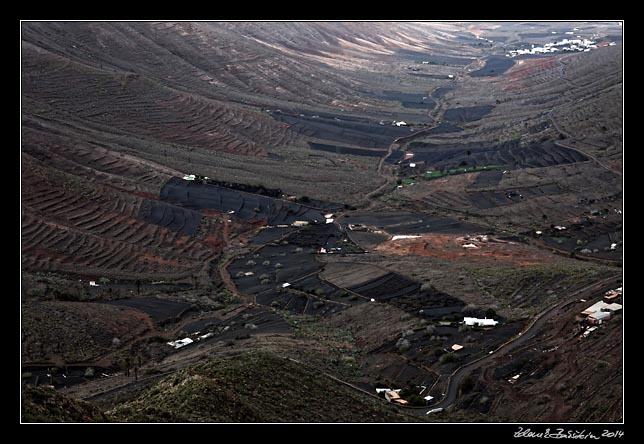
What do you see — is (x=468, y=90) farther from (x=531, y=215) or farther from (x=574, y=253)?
(x=574, y=253)

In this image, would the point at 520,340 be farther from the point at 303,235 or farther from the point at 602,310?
the point at 303,235

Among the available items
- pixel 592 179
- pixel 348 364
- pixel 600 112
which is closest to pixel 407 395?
pixel 348 364

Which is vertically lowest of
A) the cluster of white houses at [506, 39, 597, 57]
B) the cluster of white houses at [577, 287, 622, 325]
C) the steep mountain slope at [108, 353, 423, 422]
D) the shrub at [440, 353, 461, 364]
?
the shrub at [440, 353, 461, 364]

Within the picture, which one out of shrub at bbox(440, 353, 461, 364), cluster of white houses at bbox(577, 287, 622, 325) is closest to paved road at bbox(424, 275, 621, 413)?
shrub at bbox(440, 353, 461, 364)

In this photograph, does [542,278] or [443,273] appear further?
[443,273]

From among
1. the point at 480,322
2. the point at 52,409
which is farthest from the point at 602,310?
the point at 52,409

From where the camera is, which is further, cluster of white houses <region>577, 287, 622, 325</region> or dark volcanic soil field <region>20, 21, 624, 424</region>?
cluster of white houses <region>577, 287, 622, 325</region>

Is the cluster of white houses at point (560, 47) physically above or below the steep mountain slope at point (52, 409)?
above

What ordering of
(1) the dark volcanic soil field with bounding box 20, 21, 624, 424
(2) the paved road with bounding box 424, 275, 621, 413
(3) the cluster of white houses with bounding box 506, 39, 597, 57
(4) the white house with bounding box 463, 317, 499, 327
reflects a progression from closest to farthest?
(1) the dark volcanic soil field with bounding box 20, 21, 624, 424, (2) the paved road with bounding box 424, 275, 621, 413, (4) the white house with bounding box 463, 317, 499, 327, (3) the cluster of white houses with bounding box 506, 39, 597, 57

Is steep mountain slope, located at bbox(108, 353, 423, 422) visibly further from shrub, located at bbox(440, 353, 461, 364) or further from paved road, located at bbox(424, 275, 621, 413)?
shrub, located at bbox(440, 353, 461, 364)

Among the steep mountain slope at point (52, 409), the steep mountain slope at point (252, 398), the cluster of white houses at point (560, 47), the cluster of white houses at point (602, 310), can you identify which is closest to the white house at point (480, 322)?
the cluster of white houses at point (602, 310)

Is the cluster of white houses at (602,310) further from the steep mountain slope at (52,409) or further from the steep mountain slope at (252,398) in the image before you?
the steep mountain slope at (52,409)
